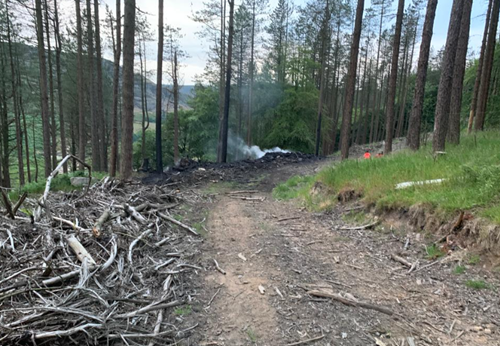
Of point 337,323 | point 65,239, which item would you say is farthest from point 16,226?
point 337,323

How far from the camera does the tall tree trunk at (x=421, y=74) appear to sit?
295 inches

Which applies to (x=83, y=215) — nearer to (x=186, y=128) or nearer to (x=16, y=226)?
(x=16, y=226)

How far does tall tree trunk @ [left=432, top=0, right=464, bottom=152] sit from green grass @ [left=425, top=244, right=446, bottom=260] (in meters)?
3.77

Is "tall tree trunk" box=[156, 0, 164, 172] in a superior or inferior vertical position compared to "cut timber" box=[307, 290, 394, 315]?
superior

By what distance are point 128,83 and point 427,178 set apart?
7410mm

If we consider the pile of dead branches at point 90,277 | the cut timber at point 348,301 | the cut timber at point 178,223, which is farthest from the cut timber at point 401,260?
the cut timber at point 178,223

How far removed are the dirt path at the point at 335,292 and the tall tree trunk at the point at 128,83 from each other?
4.54m

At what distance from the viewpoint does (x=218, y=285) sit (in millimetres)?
3219

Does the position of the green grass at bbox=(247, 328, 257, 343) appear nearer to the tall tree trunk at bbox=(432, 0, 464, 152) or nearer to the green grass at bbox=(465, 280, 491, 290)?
the green grass at bbox=(465, 280, 491, 290)

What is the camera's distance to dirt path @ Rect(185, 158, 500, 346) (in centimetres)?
238

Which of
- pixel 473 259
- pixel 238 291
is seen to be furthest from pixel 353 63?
pixel 238 291

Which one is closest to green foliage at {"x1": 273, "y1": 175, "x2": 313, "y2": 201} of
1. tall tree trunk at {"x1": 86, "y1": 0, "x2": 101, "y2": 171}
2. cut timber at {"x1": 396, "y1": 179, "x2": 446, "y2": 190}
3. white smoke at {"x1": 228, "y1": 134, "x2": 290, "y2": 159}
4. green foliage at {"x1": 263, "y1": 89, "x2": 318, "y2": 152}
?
cut timber at {"x1": 396, "y1": 179, "x2": 446, "y2": 190}

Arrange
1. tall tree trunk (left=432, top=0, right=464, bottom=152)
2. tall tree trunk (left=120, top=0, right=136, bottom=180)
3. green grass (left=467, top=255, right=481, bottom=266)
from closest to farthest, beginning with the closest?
green grass (left=467, top=255, right=481, bottom=266) → tall tree trunk (left=432, top=0, right=464, bottom=152) → tall tree trunk (left=120, top=0, right=136, bottom=180)

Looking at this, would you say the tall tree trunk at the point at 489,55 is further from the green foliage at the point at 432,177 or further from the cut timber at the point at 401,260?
the cut timber at the point at 401,260
